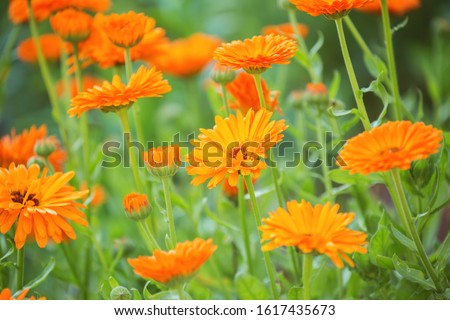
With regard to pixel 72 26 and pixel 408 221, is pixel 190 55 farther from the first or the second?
pixel 408 221

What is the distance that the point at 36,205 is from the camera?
2.35 ft

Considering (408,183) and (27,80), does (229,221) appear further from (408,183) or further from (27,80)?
(27,80)

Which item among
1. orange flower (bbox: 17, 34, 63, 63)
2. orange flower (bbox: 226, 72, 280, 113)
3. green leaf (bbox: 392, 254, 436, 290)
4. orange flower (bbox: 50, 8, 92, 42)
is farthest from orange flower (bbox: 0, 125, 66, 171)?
green leaf (bbox: 392, 254, 436, 290)

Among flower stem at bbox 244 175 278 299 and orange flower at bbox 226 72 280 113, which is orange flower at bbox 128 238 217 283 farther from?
orange flower at bbox 226 72 280 113

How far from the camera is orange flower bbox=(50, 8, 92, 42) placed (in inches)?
34.9

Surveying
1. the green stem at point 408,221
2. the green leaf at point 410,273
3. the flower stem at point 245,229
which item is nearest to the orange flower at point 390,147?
the green stem at point 408,221

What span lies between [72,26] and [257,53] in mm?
308

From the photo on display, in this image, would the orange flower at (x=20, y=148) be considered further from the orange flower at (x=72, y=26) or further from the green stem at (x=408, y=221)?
the green stem at (x=408, y=221)

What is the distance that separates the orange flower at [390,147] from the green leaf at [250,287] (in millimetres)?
233

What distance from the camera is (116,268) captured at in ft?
3.13

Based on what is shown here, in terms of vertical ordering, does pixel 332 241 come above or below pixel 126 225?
above

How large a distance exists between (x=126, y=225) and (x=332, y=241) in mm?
583

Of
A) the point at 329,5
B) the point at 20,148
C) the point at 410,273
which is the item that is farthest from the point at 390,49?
the point at 20,148
